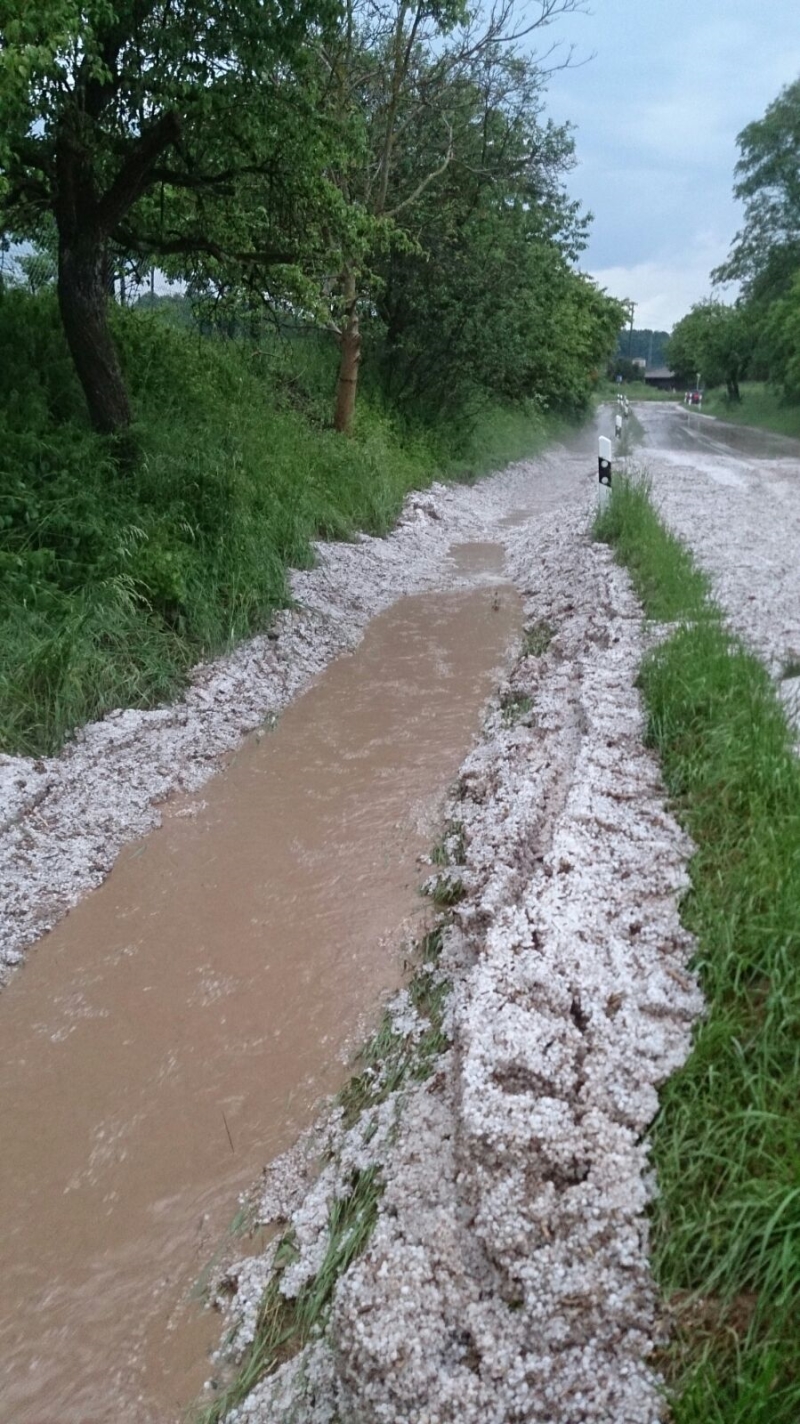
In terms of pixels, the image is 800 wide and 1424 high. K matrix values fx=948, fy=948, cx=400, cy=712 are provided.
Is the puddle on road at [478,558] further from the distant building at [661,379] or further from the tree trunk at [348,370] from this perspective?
the distant building at [661,379]

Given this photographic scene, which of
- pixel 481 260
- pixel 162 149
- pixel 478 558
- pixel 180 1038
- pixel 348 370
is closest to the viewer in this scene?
pixel 180 1038

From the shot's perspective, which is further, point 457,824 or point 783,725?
point 457,824

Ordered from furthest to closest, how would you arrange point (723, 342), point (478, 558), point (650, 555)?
1. point (723, 342)
2. point (478, 558)
3. point (650, 555)

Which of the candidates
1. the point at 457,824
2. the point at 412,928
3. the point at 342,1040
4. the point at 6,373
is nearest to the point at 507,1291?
the point at 342,1040

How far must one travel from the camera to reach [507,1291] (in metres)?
2.31

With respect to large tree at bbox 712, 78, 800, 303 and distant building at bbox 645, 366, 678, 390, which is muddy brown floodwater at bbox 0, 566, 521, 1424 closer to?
large tree at bbox 712, 78, 800, 303

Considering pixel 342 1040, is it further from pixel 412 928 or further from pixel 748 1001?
pixel 748 1001

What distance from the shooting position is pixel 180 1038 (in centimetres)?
389

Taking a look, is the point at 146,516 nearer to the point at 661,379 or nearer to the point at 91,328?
the point at 91,328

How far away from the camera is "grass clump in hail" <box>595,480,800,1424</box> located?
2008 mm

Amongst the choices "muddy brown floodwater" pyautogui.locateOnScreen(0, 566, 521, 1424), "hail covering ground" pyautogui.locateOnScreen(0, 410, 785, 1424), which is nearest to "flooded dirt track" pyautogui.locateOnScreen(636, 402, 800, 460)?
"hail covering ground" pyautogui.locateOnScreen(0, 410, 785, 1424)

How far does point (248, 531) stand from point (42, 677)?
3.40 meters

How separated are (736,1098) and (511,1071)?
0.64 m

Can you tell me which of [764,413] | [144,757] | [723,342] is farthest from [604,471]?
[723,342]
